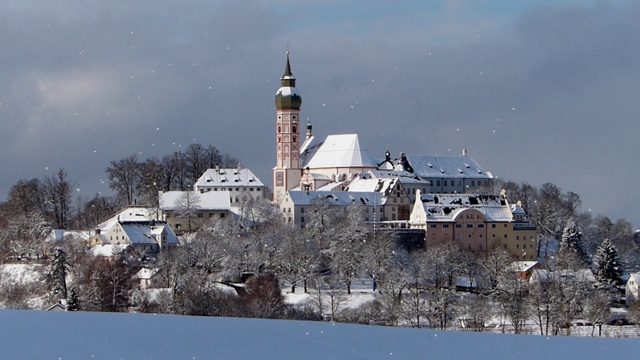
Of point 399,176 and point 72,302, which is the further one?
point 399,176

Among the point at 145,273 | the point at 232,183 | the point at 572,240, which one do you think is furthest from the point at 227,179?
the point at 145,273

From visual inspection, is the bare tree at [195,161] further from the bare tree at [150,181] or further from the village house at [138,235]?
the village house at [138,235]

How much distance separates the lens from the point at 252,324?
59.0ft

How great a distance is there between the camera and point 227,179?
7275cm

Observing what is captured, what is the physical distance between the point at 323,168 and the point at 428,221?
52.2 feet

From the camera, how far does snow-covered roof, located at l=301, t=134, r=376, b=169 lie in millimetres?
75044

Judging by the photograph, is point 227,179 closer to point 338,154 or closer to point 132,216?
point 338,154

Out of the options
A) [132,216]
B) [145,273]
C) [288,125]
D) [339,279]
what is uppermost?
[288,125]

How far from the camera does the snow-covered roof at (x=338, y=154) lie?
246 feet

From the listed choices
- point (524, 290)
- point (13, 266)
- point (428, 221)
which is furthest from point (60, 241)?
point (524, 290)

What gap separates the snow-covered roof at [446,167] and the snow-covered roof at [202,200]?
16.5 metres

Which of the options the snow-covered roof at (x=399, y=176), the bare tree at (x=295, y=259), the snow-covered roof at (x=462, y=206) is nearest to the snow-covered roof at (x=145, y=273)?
the bare tree at (x=295, y=259)

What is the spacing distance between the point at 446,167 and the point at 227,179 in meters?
16.6

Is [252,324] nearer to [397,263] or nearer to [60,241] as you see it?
[397,263]
